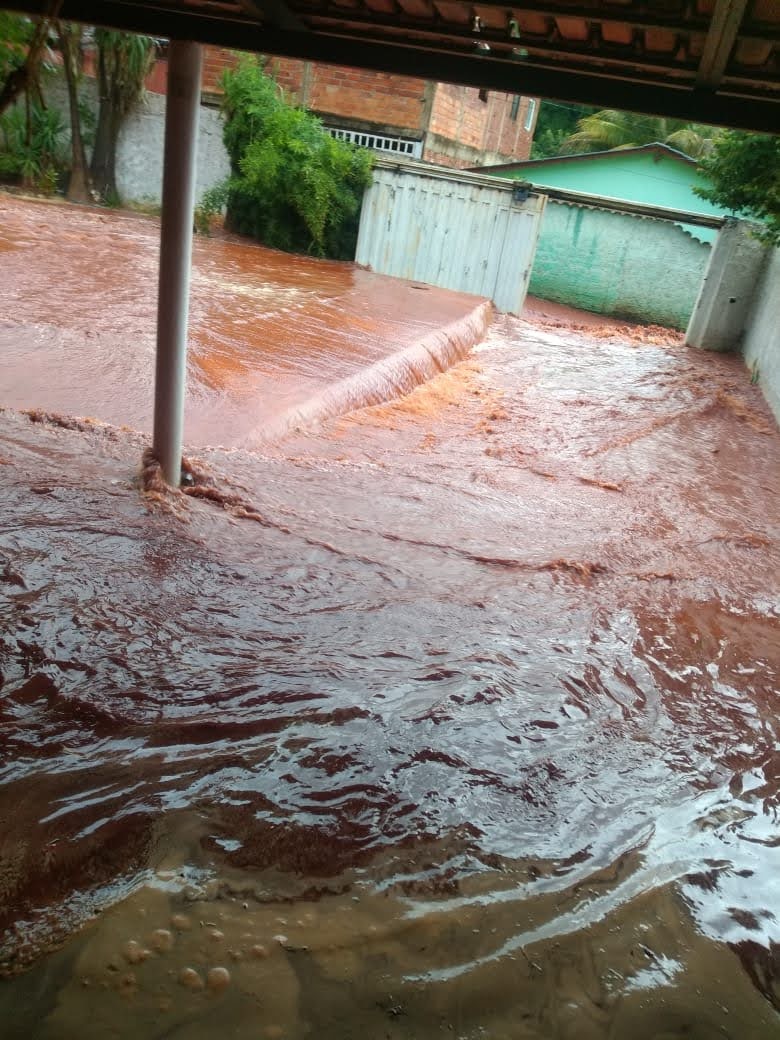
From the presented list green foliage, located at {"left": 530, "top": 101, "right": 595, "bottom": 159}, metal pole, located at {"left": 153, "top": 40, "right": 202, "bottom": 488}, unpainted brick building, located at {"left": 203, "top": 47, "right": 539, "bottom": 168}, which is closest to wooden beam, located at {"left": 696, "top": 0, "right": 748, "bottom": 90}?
metal pole, located at {"left": 153, "top": 40, "right": 202, "bottom": 488}

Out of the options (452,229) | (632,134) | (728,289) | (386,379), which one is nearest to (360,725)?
(386,379)

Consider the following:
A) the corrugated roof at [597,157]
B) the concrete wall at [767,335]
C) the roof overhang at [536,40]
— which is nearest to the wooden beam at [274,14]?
the roof overhang at [536,40]

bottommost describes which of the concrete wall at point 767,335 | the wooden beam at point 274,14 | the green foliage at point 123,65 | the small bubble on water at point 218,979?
the small bubble on water at point 218,979

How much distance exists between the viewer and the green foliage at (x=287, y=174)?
1391cm

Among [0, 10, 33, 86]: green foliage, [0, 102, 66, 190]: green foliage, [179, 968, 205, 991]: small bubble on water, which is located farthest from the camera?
[0, 102, 66, 190]: green foliage

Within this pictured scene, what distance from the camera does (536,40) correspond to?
3.42 m

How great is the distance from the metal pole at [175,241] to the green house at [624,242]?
1343cm

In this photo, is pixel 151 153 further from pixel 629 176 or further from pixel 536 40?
pixel 536 40

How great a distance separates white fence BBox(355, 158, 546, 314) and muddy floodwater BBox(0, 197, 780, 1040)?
723 cm

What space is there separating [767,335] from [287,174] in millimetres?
8321

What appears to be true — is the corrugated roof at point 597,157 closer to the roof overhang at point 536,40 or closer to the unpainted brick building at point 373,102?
the unpainted brick building at point 373,102

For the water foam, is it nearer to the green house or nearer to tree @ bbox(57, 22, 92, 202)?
the green house

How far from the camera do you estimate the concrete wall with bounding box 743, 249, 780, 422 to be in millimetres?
10891

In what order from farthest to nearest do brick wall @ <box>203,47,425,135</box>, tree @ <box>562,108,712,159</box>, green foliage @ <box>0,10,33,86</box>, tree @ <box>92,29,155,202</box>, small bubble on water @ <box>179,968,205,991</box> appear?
tree @ <box>562,108,712,159</box>, brick wall @ <box>203,47,425,135</box>, tree @ <box>92,29,155,202</box>, green foliage @ <box>0,10,33,86</box>, small bubble on water @ <box>179,968,205,991</box>
